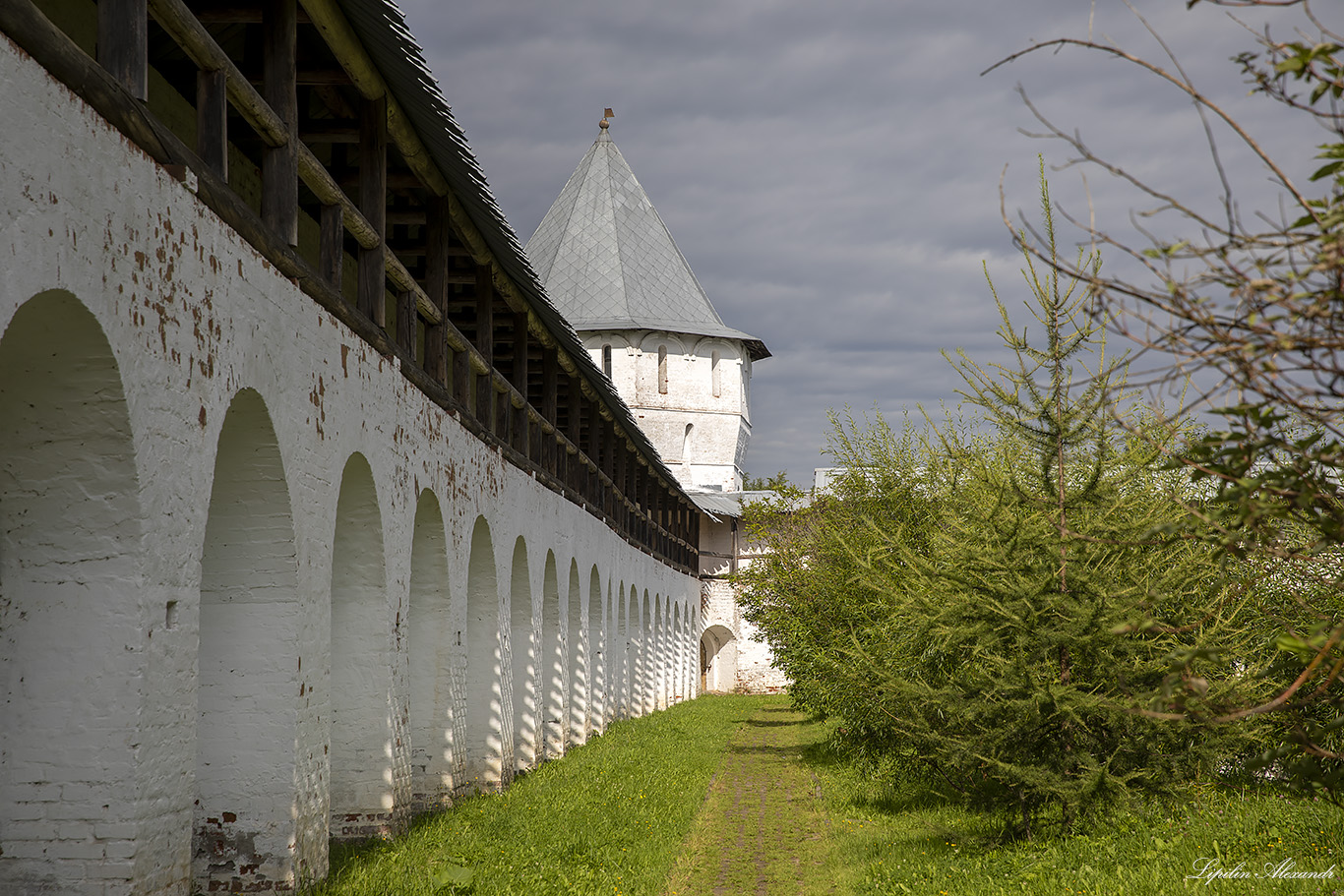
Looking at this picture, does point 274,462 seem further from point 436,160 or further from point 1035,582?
point 1035,582

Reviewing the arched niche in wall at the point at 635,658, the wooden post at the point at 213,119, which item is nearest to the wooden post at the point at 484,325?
the wooden post at the point at 213,119

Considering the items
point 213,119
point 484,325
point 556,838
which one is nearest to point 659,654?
point 484,325

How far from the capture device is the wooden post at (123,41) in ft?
17.2

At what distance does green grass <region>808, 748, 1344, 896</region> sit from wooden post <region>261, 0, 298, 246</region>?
19.7ft

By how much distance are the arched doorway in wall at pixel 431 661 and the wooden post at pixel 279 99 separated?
4.09m

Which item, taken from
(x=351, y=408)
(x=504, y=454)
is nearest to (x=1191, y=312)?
(x=351, y=408)

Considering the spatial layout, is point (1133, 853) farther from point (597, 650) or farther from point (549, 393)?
point (597, 650)

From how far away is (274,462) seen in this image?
7.14 m

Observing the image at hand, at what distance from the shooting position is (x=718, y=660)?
43469mm

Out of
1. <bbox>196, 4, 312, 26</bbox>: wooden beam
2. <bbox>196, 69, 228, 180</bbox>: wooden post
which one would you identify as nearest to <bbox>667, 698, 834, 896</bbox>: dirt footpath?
<bbox>196, 69, 228, 180</bbox>: wooden post

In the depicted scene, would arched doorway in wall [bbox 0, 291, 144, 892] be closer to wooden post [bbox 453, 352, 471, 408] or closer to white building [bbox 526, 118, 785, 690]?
wooden post [bbox 453, 352, 471, 408]

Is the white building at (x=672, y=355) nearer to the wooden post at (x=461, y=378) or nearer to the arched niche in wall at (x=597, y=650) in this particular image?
the arched niche in wall at (x=597, y=650)

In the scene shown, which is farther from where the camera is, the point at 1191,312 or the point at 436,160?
the point at 436,160

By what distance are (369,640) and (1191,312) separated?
768 cm
